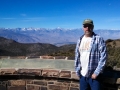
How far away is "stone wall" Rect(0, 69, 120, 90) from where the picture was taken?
5016 millimetres

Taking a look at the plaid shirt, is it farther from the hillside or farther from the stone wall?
the hillside

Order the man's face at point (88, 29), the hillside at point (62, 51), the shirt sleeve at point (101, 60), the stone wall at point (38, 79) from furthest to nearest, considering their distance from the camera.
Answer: the hillside at point (62, 51)
the stone wall at point (38, 79)
the man's face at point (88, 29)
the shirt sleeve at point (101, 60)

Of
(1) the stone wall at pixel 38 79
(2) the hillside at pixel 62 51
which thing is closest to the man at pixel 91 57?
(1) the stone wall at pixel 38 79

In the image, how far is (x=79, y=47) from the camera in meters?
4.09

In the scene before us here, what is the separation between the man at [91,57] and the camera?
383 cm

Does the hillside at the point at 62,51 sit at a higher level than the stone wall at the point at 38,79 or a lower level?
higher

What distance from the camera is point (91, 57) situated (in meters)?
3.89

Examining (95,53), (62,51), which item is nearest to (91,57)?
(95,53)

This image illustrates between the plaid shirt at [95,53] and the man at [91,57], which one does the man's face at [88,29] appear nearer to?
the man at [91,57]

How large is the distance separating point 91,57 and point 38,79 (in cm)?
182

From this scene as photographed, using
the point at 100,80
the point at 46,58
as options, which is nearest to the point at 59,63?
the point at 46,58

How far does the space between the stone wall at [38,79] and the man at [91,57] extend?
2.80 feet

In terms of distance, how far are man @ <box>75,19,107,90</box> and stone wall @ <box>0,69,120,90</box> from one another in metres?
0.85

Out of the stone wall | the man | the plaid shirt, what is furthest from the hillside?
the plaid shirt
